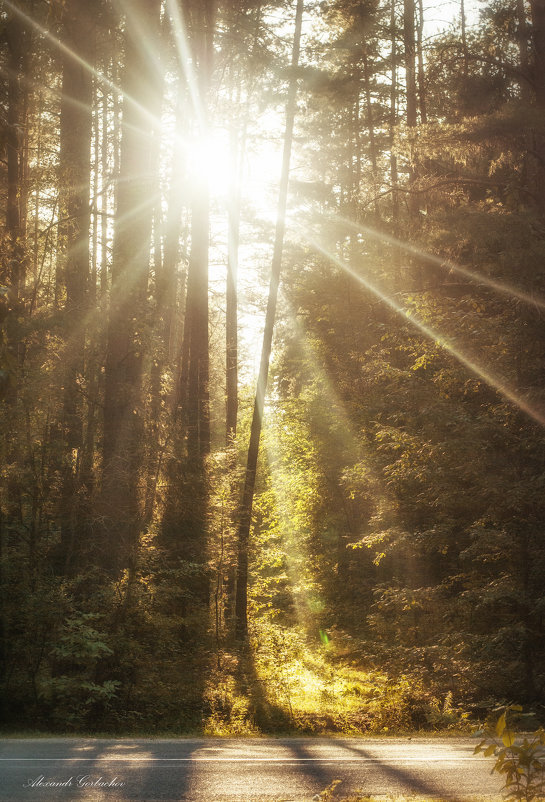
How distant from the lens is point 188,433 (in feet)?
67.6

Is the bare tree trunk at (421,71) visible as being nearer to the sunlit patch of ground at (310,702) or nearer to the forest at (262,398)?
the forest at (262,398)

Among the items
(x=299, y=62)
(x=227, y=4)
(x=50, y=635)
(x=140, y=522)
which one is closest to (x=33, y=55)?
(x=227, y=4)

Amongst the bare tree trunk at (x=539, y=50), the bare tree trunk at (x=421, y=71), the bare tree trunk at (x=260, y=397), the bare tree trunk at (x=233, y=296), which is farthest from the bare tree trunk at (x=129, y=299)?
the bare tree trunk at (x=539, y=50)

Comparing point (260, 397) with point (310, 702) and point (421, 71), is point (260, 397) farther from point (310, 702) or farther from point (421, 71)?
point (421, 71)

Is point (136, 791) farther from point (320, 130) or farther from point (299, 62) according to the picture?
point (320, 130)

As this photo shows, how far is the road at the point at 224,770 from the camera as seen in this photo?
280 inches

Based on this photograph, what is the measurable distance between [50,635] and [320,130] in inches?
977

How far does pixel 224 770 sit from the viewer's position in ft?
26.3

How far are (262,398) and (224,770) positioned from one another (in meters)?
13.1
